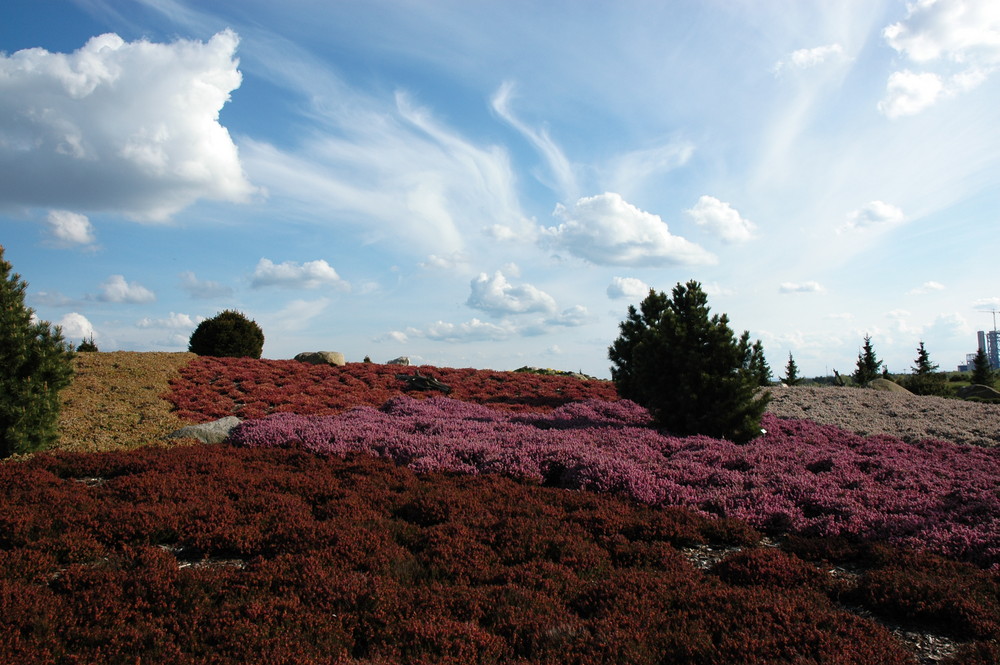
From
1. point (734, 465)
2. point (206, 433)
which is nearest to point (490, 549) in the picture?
point (734, 465)

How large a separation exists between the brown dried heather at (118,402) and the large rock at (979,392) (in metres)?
40.3

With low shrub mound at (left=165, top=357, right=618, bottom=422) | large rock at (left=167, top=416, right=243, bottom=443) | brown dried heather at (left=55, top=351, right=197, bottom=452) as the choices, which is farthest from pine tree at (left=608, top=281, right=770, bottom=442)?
brown dried heather at (left=55, top=351, right=197, bottom=452)

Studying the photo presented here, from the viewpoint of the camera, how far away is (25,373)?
38.8 feet

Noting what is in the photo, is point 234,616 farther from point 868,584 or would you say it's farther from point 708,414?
point 708,414

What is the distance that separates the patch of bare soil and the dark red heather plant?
42.1ft

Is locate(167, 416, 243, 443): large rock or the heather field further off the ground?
locate(167, 416, 243, 443): large rock

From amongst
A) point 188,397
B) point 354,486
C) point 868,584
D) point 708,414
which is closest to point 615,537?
point 868,584

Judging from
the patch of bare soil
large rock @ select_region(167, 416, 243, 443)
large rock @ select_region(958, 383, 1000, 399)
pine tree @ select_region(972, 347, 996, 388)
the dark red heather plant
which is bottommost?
the dark red heather plant

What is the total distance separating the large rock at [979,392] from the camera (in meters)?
32.5

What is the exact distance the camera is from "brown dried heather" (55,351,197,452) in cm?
1327

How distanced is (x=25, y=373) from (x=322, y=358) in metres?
18.0

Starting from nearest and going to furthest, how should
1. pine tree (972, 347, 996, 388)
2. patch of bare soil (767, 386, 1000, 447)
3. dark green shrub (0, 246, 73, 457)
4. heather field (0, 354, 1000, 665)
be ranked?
heather field (0, 354, 1000, 665)
dark green shrub (0, 246, 73, 457)
patch of bare soil (767, 386, 1000, 447)
pine tree (972, 347, 996, 388)

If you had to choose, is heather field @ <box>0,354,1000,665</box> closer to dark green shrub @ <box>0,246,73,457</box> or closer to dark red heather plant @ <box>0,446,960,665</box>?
dark red heather plant @ <box>0,446,960,665</box>

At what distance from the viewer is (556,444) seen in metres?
12.4
